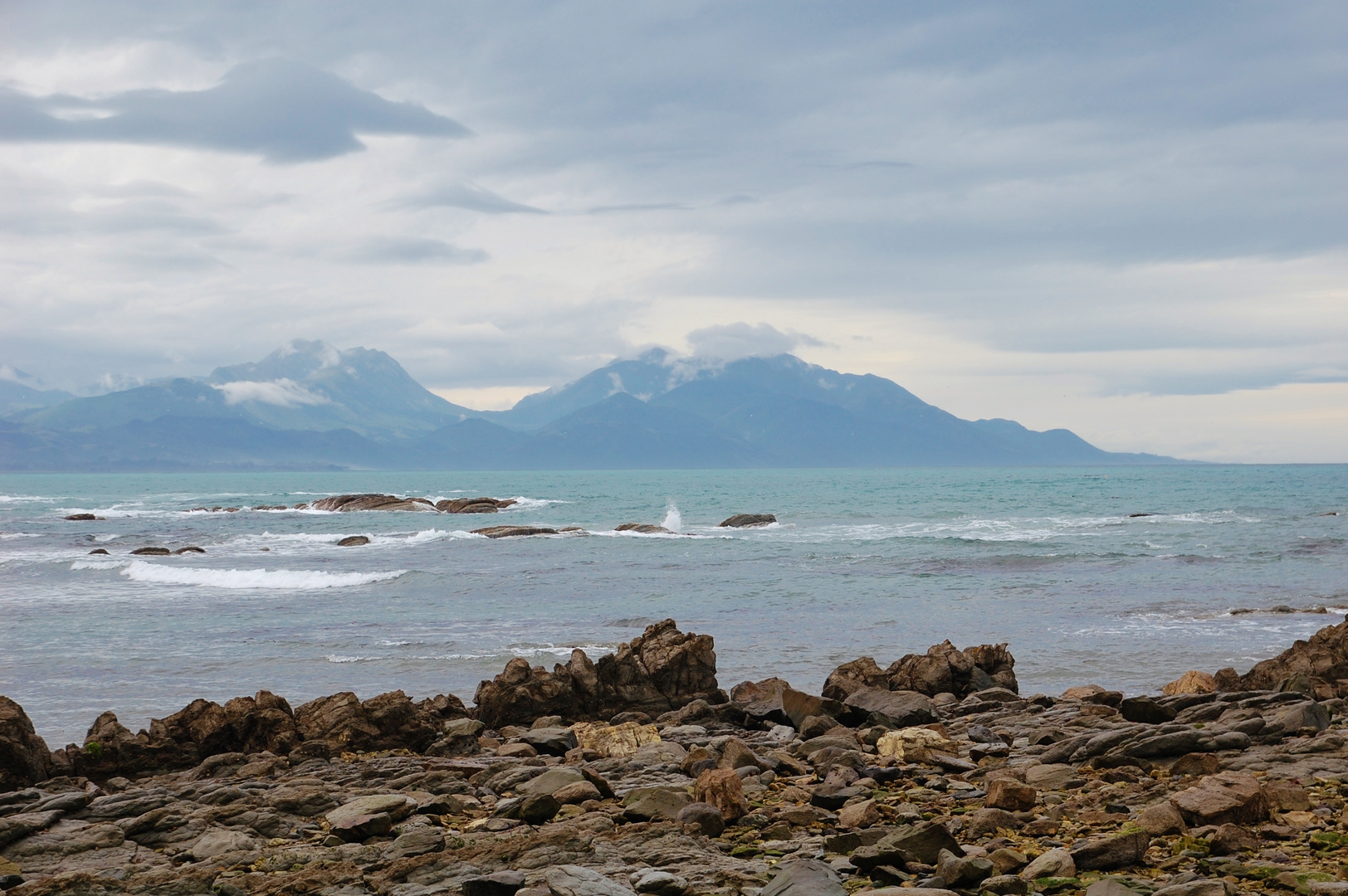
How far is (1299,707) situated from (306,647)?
1718 centimetres

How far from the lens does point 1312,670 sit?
14180 mm

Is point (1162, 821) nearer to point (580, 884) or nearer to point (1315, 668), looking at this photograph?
point (580, 884)

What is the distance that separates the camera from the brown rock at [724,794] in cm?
792

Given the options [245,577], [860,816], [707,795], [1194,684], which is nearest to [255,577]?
[245,577]

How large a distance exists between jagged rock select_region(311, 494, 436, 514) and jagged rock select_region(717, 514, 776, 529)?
29.7 m

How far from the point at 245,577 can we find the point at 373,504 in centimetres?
4859

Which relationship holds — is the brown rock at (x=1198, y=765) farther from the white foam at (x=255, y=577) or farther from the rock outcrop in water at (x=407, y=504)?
the rock outcrop in water at (x=407, y=504)

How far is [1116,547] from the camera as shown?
40438mm

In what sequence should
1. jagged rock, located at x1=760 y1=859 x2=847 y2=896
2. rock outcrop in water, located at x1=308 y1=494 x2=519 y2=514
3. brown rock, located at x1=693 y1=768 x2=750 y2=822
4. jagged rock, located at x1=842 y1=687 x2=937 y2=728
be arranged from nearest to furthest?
jagged rock, located at x1=760 y1=859 x2=847 y2=896 < brown rock, located at x1=693 y1=768 x2=750 y2=822 < jagged rock, located at x1=842 y1=687 x2=937 y2=728 < rock outcrop in water, located at x1=308 y1=494 x2=519 y2=514

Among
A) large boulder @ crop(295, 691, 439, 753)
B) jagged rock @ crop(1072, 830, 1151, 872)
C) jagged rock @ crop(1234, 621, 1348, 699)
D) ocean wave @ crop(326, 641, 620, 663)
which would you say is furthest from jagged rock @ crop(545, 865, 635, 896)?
ocean wave @ crop(326, 641, 620, 663)

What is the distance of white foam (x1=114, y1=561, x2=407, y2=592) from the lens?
32.5 meters

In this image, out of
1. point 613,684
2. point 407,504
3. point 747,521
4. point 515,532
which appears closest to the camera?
point 613,684

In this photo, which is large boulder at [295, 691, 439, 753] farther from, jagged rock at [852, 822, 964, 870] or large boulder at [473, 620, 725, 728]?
jagged rock at [852, 822, 964, 870]

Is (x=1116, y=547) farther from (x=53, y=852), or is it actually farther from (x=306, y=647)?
(x=53, y=852)
